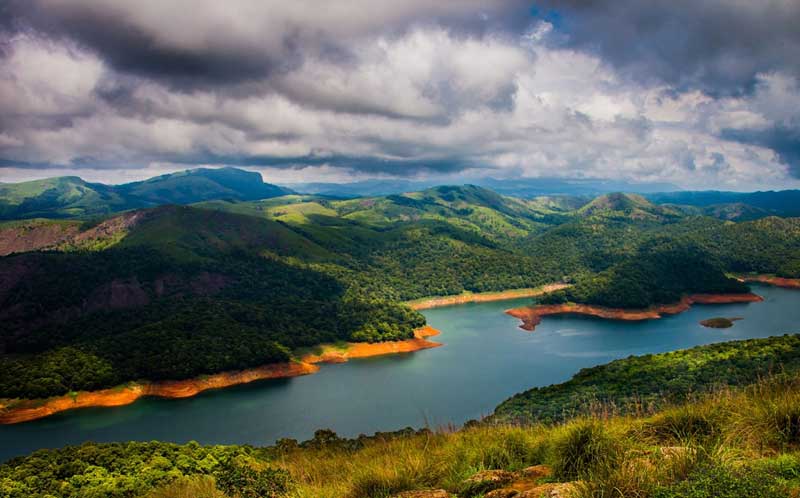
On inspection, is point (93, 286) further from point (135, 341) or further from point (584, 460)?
point (584, 460)

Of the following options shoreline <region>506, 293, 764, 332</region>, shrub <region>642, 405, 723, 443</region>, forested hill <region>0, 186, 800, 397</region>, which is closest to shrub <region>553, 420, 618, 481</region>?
shrub <region>642, 405, 723, 443</region>

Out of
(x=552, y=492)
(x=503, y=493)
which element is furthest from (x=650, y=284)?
(x=552, y=492)

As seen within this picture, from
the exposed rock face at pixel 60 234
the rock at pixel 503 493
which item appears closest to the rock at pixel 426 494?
the rock at pixel 503 493

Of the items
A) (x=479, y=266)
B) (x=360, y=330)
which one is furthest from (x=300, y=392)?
(x=479, y=266)

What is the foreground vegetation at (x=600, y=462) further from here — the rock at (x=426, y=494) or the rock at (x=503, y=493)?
the rock at (x=426, y=494)

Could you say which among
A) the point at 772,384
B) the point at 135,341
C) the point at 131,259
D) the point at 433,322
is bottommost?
the point at 433,322

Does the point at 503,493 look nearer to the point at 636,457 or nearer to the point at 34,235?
the point at 636,457

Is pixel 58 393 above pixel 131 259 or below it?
below

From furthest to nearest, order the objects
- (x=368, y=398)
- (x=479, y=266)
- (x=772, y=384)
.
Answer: (x=479, y=266) → (x=368, y=398) → (x=772, y=384)
